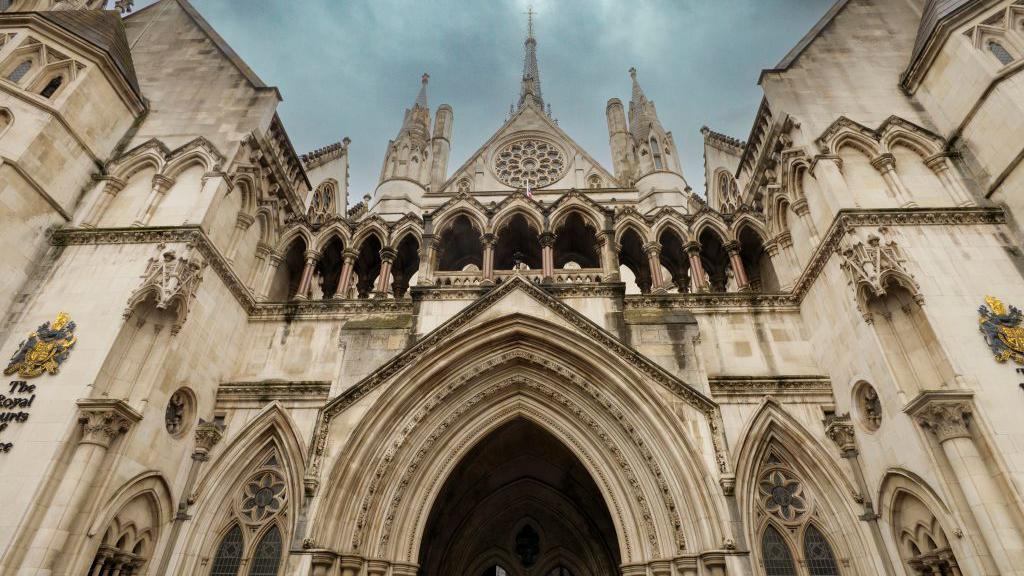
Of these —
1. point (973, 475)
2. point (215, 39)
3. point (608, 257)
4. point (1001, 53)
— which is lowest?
point (973, 475)

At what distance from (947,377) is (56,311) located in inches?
626

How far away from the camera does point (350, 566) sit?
9.41 metres

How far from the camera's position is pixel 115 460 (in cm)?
910

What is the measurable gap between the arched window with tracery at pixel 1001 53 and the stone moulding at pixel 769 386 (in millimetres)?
7336

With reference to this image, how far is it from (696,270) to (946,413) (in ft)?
20.9

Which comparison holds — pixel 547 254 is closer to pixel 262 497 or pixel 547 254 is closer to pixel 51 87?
pixel 262 497

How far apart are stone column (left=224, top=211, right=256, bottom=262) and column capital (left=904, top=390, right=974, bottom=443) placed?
46.9 feet

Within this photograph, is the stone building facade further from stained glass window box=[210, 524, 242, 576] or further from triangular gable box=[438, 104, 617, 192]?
triangular gable box=[438, 104, 617, 192]

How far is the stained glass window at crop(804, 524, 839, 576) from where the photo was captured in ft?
32.6

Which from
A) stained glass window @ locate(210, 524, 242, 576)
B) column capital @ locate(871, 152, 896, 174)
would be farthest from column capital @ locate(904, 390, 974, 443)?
stained glass window @ locate(210, 524, 242, 576)

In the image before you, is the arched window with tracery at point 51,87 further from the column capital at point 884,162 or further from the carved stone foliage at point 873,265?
the column capital at point 884,162

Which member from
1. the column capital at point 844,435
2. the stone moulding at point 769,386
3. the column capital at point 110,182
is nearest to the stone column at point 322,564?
the stone moulding at point 769,386

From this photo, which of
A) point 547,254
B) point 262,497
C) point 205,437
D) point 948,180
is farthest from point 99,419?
point 948,180

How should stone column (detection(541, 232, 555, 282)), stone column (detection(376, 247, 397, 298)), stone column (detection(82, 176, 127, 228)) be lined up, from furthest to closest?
stone column (detection(376, 247, 397, 298)) < stone column (detection(541, 232, 555, 282)) < stone column (detection(82, 176, 127, 228))
